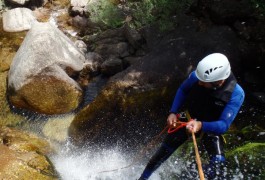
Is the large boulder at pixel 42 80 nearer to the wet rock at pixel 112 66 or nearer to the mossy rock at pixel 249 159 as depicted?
the wet rock at pixel 112 66

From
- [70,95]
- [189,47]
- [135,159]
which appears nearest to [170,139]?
[135,159]

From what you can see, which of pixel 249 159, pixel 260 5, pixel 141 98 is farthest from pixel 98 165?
pixel 260 5

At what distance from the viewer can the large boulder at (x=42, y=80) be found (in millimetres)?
6855

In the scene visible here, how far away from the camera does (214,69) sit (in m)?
3.94

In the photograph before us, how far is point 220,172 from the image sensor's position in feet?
17.5

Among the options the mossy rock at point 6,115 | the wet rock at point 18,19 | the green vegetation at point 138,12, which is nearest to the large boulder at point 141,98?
the green vegetation at point 138,12

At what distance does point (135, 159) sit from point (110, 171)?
542 millimetres

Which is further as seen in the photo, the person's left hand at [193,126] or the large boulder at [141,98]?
the large boulder at [141,98]

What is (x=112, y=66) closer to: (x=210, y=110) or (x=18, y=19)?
(x=210, y=110)

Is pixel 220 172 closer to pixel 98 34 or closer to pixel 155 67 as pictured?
pixel 155 67

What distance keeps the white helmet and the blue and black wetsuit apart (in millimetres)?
191

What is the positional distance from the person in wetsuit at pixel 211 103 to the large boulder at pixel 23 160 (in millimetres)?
1858

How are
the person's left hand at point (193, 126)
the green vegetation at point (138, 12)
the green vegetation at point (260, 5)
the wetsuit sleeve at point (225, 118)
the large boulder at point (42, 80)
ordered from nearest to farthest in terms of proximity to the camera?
the person's left hand at point (193, 126) → the wetsuit sleeve at point (225, 118) → the green vegetation at point (260, 5) → the large boulder at point (42, 80) → the green vegetation at point (138, 12)

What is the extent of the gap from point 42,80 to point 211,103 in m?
3.90
